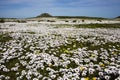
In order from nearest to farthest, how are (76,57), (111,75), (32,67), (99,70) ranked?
(111,75) < (99,70) < (32,67) < (76,57)

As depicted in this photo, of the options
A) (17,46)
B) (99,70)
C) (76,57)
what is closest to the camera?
(99,70)

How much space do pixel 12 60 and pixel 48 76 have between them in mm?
4863

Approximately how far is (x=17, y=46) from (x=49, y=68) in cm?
743

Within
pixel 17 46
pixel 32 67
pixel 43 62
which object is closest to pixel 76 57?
pixel 43 62

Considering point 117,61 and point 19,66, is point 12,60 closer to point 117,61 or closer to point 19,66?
point 19,66

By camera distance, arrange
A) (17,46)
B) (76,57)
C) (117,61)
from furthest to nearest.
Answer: (17,46) → (76,57) → (117,61)

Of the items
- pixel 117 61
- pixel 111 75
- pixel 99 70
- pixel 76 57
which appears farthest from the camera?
pixel 76 57

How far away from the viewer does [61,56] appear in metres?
15.7

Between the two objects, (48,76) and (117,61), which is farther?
(117,61)

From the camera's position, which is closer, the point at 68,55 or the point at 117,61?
the point at 117,61

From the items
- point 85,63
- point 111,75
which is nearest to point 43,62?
point 85,63

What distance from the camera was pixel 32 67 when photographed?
13.6m

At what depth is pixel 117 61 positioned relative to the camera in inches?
576

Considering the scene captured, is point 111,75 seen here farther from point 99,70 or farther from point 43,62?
point 43,62
